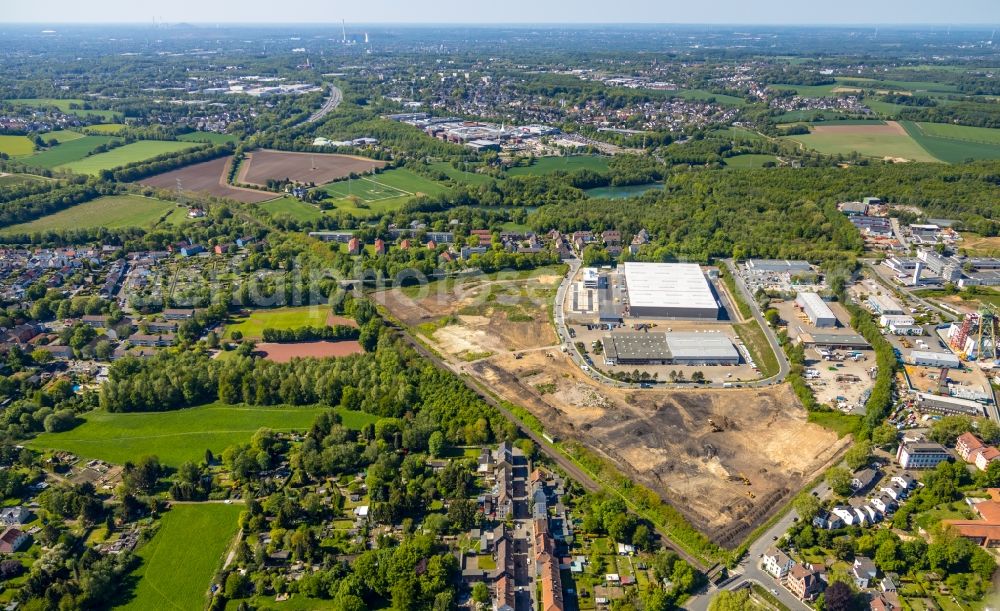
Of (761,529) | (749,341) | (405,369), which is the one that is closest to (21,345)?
(405,369)

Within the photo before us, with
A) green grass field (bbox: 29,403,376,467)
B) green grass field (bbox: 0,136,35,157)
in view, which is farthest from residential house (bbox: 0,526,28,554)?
green grass field (bbox: 0,136,35,157)

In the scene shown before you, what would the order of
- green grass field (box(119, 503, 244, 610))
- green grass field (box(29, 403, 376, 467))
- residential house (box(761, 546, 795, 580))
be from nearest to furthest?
green grass field (box(119, 503, 244, 610)) < residential house (box(761, 546, 795, 580)) < green grass field (box(29, 403, 376, 467))

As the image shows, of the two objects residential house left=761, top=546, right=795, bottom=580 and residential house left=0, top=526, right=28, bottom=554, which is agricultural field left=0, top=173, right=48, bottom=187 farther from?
residential house left=761, top=546, right=795, bottom=580

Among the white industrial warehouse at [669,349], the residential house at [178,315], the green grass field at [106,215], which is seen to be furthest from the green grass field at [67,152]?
the white industrial warehouse at [669,349]

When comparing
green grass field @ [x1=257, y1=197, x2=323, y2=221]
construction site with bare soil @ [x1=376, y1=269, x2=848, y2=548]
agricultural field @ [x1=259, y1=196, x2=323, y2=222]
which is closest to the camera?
construction site with bare soil @ [x1=376, y1=269, x2=848, y2=548]

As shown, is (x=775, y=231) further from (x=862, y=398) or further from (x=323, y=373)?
(x=323, y=373)

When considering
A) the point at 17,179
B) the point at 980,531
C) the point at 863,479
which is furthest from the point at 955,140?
the point at 17,179

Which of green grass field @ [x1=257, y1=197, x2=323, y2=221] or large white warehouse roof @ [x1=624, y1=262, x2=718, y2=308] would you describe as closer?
large white warehouse roof @ [x1=624, y1=262, x2=718, y2=308]
